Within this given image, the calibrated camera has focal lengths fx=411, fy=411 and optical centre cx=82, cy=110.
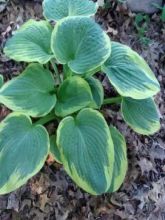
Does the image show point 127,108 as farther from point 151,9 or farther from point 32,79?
point 151,9

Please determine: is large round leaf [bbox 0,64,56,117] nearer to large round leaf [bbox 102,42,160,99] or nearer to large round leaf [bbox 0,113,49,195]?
large round leaf [bbox 0,113,49,195]

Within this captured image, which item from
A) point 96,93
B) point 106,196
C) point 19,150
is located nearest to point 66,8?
point 96,93

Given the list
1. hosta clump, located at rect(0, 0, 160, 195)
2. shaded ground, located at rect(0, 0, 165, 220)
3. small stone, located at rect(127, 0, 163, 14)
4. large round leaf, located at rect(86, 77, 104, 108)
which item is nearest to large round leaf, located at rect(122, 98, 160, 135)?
hosta clump, located at rect(0, 0, 160, 195)

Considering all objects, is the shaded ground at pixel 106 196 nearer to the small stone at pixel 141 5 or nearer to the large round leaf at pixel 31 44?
the large round leaf at pixel 31 44

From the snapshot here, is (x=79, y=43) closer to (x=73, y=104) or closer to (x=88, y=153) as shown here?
(x=73, y=104)

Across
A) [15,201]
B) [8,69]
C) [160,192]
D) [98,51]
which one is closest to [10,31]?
[8,69]

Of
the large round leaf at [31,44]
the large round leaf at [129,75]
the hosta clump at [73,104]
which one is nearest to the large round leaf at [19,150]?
the hosta clump at [73,104]
